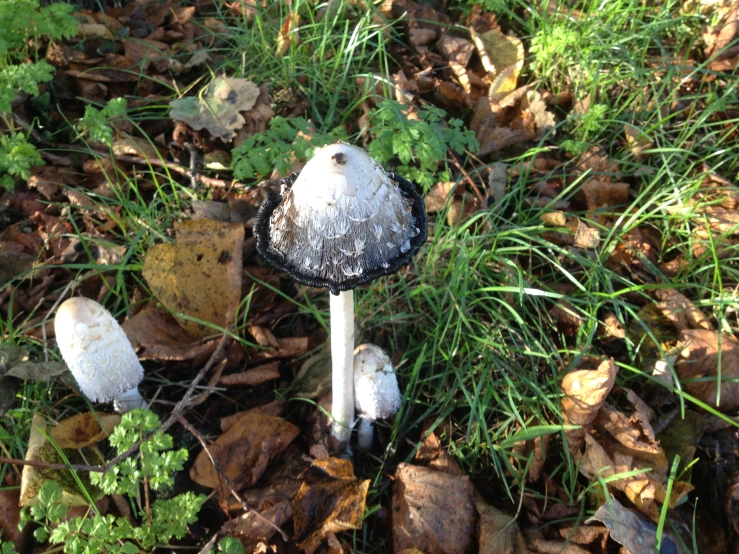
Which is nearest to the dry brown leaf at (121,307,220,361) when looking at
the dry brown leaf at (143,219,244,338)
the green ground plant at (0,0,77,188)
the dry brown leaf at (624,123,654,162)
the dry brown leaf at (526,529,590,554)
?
the dry brown leaf at (143,219,244,338)

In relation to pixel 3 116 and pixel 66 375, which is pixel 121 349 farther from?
pixel 3 116

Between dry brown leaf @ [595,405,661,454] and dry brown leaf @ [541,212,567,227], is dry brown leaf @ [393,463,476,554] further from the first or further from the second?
dry brown leaf @ [541,212,567,227]

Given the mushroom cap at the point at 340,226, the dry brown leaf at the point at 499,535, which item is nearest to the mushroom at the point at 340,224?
the mushroom cap at the point at 340,226

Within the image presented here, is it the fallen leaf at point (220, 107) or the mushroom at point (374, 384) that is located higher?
the fallen leaf at point (220, 107)

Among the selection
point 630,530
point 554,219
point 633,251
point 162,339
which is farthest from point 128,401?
point 633,251

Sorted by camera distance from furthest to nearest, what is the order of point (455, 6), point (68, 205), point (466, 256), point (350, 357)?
point (455, 6), point (68, 205), point (466, 256), point (350, 357)

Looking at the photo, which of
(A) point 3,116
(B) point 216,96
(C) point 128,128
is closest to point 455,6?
(B) point 216,96

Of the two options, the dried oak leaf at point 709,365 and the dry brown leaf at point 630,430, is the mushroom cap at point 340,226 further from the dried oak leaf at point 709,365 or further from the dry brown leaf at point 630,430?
the dried oak leaf at point 709,365
